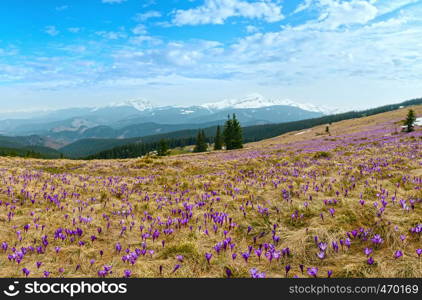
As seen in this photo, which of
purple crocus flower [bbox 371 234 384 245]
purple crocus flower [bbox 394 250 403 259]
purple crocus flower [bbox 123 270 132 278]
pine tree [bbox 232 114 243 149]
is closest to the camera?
purple crocus flower [bbox 123 270 132 278]

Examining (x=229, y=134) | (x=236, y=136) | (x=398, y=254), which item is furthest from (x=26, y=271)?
(x=229, y=134)

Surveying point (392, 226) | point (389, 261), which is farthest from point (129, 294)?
point (392, 226)

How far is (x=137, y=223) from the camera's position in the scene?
573 centimetres

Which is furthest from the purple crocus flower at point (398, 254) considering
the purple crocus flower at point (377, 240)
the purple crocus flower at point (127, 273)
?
the purple crocus flower at point (127, 273)

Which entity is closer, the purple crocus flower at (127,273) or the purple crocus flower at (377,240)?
the purple crocus flower at (127,273)

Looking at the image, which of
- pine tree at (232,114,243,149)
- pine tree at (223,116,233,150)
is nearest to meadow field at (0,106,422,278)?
pine tree at (232,114,243,149)

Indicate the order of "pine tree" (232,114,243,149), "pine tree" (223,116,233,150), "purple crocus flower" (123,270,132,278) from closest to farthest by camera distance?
"purple crocus flower" (123,270,132,278) → "pine tree" (232,114,243,149) → "pine tree" (223,116,233,150)

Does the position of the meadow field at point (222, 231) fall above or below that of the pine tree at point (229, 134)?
below

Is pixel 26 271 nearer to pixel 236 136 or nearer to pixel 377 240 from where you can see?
pixel 377 240

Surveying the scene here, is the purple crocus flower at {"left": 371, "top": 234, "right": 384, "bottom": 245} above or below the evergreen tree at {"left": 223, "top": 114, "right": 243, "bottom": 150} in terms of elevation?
below

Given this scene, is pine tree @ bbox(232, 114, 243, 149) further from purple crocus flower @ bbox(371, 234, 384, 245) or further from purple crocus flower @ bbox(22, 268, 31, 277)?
purple crocus flower @ bbox(22, 268, 31, 277)

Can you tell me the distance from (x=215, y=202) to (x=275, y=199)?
6.00 ft

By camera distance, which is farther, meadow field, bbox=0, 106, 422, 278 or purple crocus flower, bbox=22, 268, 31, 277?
meadow field, bbox=0, 106, 422, 278

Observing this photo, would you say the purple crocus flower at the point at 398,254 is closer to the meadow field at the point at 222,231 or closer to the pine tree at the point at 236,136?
the meadow field at the point at 222,231
